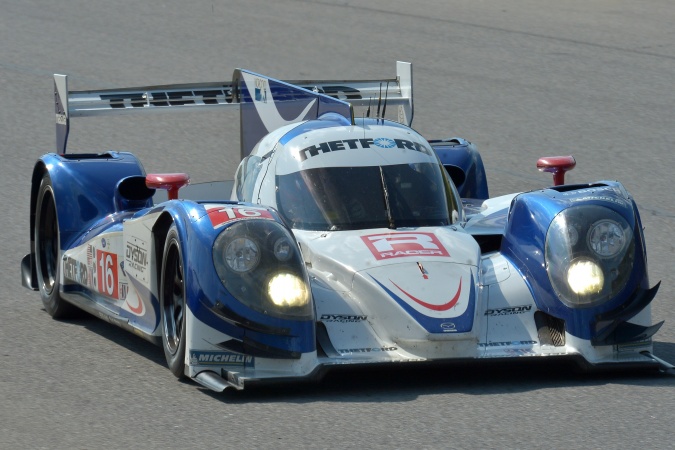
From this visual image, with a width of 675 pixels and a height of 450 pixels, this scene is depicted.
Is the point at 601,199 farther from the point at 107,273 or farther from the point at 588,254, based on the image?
the point at 107,273

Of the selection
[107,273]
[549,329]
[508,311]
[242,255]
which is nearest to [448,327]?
[508,311]

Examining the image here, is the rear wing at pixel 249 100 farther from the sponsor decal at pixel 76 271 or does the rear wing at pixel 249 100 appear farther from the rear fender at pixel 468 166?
the sponsor decal at pixel 76 271

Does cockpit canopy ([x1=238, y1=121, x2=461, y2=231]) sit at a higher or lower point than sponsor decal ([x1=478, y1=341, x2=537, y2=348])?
higher

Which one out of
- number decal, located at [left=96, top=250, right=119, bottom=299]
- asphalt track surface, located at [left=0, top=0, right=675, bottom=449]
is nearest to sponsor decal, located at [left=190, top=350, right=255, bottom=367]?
asphalt track surface, located at [left=0, top=0, right=675, bottom=449]

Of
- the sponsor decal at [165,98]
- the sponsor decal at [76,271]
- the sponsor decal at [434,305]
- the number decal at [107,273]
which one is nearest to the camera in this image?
the sponsor decal at [434,305]

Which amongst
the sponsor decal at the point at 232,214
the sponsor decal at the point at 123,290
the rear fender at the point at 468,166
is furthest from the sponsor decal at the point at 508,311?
the rear fender at the point at 468,166

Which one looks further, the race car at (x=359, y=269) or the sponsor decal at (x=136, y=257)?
the sponsor decal at (x=136, y=257)

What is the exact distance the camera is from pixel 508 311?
260 inches

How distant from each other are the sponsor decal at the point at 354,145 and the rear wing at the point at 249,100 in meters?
0.61

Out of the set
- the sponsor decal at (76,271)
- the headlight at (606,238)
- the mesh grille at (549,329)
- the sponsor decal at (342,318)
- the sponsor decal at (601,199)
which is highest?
the sponsor decal at (601,199)

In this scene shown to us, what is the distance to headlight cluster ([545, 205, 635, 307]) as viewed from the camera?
6602 mm

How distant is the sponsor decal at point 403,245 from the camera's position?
6.65 m

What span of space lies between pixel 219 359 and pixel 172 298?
2.02ft

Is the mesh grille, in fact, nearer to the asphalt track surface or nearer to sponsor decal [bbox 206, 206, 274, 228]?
the asphalt track surface
